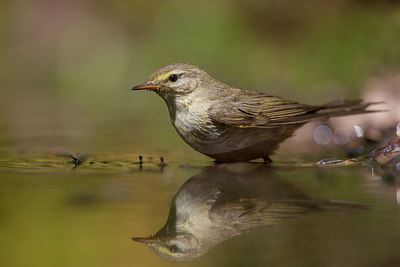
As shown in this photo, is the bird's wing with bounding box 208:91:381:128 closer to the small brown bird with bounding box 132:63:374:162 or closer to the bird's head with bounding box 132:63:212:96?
the small brown bird with bounding box 132:63:374:162

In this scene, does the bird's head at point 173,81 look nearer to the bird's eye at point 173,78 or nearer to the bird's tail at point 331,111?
the bird's eye at point 173,78

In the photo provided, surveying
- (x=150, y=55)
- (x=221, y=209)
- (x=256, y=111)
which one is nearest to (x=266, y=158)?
(x=256, y=111)

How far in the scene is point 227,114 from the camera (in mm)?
4781

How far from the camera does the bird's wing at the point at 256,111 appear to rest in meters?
4.79

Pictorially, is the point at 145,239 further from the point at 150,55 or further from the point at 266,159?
the point at 150,55

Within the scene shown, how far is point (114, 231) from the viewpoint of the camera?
2.63 meters

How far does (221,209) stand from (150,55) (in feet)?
32.7

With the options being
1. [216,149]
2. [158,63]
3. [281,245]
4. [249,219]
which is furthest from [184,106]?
[158,63]

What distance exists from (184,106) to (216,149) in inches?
19.5

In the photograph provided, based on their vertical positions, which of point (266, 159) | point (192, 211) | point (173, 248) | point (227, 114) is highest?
point (227, 114)

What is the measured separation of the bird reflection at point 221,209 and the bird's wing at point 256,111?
0.83 metres

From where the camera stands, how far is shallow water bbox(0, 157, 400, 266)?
90.5 inches

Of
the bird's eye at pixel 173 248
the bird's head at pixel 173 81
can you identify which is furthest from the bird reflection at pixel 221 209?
the bird's head at pixel 173 81

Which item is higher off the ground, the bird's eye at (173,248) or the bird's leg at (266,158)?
the bird's leg at (266,158)
